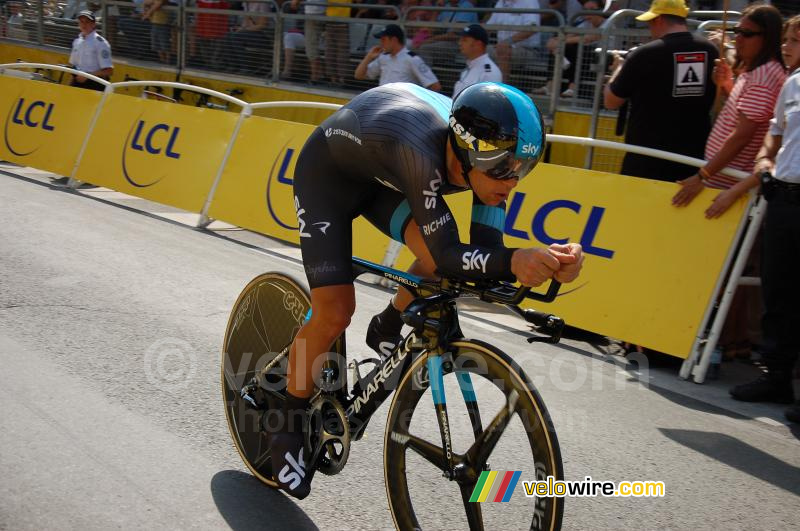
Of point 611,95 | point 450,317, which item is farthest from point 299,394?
→ point 611,95

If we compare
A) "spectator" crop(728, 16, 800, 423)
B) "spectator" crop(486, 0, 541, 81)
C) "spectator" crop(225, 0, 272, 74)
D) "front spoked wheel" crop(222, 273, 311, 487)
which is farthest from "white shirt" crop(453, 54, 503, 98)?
"front spoked wheel" crop(222, 273, 311, 487)

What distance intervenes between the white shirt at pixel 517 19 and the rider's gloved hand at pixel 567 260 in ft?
26.1

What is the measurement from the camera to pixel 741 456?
5.09 m

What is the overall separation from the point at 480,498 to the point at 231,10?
13.1 meters

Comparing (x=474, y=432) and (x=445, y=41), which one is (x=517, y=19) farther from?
(x=474, y=432)

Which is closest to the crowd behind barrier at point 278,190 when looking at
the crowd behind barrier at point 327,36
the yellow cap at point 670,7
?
the yellow cap at point 670,7

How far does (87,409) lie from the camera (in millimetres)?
4945

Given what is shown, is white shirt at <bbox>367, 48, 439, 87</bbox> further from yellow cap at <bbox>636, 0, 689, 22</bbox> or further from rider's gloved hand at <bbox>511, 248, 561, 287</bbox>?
rider's gloved hand at <bbox>511, 248, 561, 287</bbox>

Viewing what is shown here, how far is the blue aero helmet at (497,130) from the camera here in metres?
3.18

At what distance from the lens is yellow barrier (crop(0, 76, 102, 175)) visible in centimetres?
1205

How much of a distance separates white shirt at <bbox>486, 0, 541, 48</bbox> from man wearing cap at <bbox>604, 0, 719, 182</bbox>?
11.0ft

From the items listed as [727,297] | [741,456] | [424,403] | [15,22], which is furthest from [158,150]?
[15,22]

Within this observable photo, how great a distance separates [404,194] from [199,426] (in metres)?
2.09

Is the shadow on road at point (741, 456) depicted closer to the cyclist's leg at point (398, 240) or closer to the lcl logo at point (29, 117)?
the cyclist's leg at point (398, 240)
